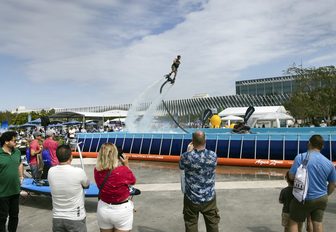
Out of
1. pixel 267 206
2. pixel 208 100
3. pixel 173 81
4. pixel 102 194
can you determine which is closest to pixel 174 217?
pixel 267 206

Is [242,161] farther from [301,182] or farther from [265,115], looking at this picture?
[265,115]

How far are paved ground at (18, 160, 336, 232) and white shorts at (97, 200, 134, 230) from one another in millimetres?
2597

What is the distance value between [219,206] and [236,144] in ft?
25.4

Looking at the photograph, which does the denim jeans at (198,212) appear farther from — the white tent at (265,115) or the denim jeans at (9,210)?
the white tent at (265,115)

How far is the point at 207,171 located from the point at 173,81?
18436 mm

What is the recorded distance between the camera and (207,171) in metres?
4.58

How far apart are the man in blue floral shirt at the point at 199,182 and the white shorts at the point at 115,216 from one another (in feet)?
3.33

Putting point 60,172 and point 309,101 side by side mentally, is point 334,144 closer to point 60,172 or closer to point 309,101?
point 60,172

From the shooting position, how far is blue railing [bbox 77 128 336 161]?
1417cm

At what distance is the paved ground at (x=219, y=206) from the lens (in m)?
6.62

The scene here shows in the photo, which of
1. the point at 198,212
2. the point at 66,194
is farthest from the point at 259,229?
the point at 66,194

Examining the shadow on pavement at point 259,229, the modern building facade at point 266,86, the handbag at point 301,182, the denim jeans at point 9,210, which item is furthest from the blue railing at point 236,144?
the modern building facade at point 266,86

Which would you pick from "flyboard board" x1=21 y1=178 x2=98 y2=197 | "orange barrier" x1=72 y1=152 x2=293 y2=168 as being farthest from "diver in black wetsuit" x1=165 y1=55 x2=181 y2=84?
"flyboard board" x1=21 y1=178 x2=98 y2=197

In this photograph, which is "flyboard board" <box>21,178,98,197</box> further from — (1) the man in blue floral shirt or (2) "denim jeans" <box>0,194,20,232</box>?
(1) the man in blue floral shirt
